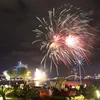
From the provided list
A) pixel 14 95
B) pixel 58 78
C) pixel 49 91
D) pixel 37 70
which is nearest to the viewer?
pixel 49 91

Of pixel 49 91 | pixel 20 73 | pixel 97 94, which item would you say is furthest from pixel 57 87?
pixel 20 73

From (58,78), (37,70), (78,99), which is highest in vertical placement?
(37,70)

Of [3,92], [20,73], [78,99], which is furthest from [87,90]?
[20,73]

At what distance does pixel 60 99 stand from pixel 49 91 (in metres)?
3.80

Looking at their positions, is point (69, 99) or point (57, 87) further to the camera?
point (57, 87)

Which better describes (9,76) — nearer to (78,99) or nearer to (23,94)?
(23,94)

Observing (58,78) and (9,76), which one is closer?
(58,78)

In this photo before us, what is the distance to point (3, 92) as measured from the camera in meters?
34.5

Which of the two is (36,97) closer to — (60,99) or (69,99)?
(60,99)

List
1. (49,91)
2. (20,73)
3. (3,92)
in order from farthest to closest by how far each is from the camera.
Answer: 1. (20,73)
2. (49,91)
3. (3,92)

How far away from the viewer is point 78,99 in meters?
31.8

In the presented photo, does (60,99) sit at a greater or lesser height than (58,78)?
lesser

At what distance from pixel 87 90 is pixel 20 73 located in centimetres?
6171

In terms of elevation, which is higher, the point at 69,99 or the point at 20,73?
the point at 20,73
